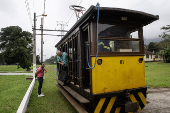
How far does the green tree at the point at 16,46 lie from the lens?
74.6ft

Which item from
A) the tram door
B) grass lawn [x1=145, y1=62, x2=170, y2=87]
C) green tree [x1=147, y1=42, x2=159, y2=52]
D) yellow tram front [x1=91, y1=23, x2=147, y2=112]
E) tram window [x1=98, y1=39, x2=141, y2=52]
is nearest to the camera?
yellow tram front [x1=91, y1=23, x2=147, y2=112]

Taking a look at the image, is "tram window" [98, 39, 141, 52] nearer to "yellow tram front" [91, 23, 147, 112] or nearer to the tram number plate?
"yellow tram front" [91, 23, 147, 112]

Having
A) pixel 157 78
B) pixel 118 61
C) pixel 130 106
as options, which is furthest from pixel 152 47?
pixel 130 106

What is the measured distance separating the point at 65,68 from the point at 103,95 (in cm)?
295

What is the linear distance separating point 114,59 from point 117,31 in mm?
800

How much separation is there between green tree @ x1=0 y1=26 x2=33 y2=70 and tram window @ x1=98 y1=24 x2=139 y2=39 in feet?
71.0

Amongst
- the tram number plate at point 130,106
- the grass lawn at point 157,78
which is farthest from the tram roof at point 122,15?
the grass lawn at point 157,78

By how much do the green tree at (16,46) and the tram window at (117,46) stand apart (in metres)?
21.7

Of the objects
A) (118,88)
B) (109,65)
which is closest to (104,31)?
(109,65)

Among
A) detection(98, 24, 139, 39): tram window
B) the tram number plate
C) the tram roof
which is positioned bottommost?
the tram number plate

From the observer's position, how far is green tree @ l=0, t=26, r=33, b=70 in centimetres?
2273

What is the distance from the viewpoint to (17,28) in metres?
25.0

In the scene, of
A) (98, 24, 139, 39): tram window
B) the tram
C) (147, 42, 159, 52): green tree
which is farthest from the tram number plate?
(147, 42, 159, 52): green tree

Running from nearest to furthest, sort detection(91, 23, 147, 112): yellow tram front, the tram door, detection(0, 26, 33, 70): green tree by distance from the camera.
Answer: detection(91, 23, 147, 112): yellow tram front → the tram door → detection(0, 26, 33, 70): green tree
